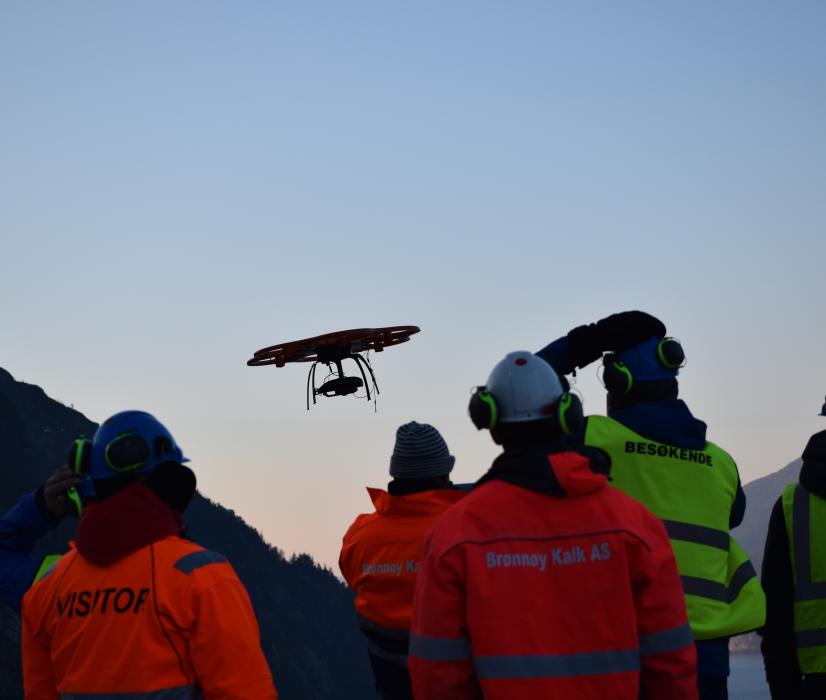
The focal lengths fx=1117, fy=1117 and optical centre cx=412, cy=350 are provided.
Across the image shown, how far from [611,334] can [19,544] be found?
3471 millimetres

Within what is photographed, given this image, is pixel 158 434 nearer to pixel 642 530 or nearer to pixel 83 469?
pixel 83 469

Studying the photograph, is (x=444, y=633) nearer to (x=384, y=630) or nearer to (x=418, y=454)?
(x=418, y=454)

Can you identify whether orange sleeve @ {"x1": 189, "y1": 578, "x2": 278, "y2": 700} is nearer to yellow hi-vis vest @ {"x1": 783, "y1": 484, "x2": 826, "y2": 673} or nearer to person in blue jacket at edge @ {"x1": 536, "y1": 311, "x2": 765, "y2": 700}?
person in blue jacket at edge @ {"x1": 536, "y1": 311, "x2": 765, "y2": 700}

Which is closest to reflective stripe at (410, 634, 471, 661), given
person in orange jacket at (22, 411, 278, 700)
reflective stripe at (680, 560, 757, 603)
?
person in orange jacket at (22, 411, 278, 700)

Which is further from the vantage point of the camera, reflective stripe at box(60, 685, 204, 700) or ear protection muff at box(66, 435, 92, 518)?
ear protection muff at box(66, 435, 92, 518)

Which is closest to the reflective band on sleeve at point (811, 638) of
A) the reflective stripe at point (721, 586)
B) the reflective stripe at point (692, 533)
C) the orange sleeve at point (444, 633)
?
the reflective stripe at point (721, 586)

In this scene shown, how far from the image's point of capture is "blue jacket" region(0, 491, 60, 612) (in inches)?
229

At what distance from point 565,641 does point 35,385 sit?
538 ft

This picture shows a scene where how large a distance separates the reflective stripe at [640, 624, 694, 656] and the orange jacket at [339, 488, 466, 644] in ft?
8.91

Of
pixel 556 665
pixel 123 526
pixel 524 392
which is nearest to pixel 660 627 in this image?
pixel 556 665

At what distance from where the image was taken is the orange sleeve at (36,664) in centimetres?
541

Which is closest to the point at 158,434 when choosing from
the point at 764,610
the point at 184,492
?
the point at 184,492

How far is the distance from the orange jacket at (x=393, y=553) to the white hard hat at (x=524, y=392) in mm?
2520

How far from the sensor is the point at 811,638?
6.57 meters
